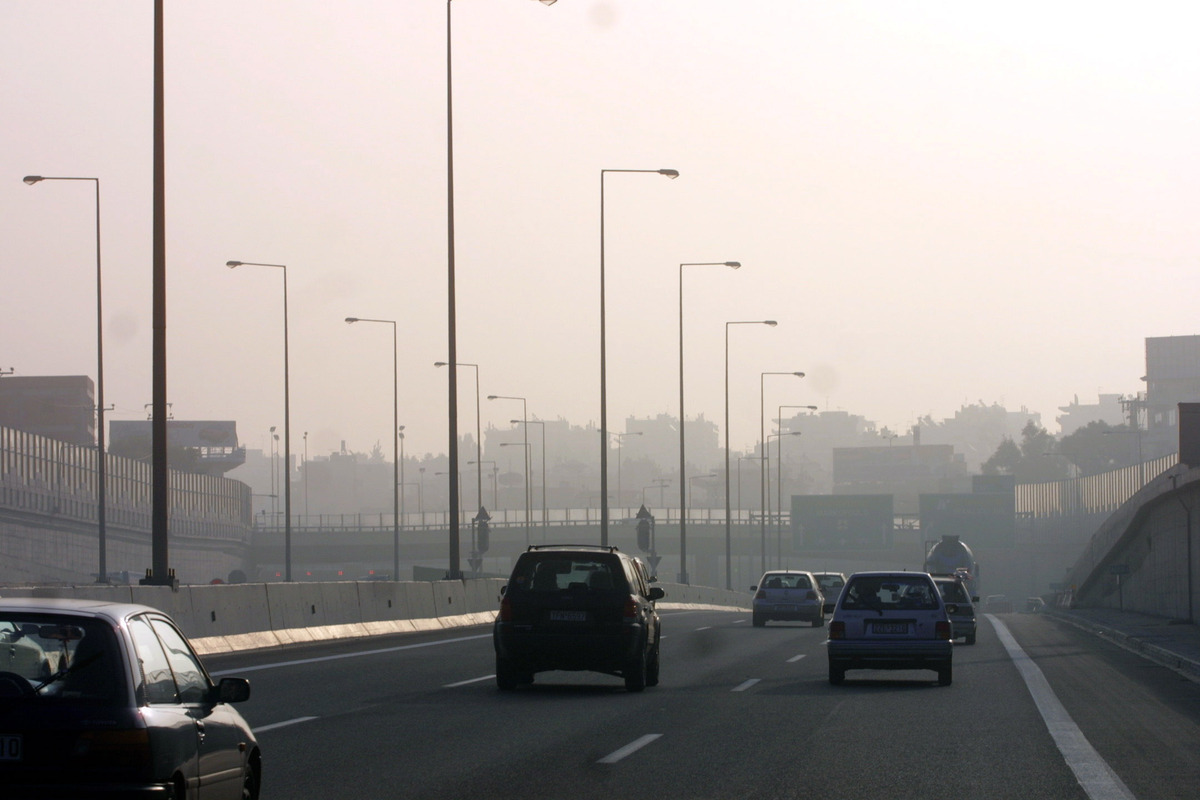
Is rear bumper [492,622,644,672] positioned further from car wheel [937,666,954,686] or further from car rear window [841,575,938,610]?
car wheel [937,666,954,686]

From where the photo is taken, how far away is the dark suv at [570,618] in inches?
803

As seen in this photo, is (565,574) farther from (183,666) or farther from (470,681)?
(183,666)

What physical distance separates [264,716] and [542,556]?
15.2ft

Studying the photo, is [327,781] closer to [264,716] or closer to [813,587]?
[264,716]

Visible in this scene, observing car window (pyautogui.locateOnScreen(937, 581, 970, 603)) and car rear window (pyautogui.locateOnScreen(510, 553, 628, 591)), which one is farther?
car window (pyautogui.locateOnScreen(937, 581, 970, 603))

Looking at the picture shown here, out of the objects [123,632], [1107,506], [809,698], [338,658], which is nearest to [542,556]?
[809,698]

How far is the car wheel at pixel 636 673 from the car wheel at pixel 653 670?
706mm

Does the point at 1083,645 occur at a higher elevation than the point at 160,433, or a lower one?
lower

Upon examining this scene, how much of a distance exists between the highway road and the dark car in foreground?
12.5 ft

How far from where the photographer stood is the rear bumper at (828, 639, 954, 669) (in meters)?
22.4

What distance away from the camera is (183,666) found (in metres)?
8.47

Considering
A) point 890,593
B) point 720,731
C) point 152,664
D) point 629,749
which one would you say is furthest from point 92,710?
point 890,593

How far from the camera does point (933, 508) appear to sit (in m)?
111

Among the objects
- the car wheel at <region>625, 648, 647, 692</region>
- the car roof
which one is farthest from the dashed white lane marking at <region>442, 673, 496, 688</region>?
the car roof
